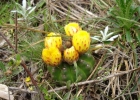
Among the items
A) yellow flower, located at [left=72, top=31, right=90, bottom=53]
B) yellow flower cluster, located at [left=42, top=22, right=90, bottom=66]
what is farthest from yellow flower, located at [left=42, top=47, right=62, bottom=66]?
yellow flower, located at [left=72, top=31, right=90, bottom=53]

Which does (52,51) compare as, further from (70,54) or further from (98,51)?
(98,51)

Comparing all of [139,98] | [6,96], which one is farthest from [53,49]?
[139,98]

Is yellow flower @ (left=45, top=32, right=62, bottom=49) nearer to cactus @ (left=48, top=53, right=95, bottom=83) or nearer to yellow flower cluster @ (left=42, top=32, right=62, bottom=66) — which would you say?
yellow flower cluster @ (left=42, top=32, right=62, bottom=66)

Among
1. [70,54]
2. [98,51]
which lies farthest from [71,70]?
[98,51]

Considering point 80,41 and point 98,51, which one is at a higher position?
point 80,41

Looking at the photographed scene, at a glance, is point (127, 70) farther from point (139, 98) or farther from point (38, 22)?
point (38, 22)

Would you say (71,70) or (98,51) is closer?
(71,70)
